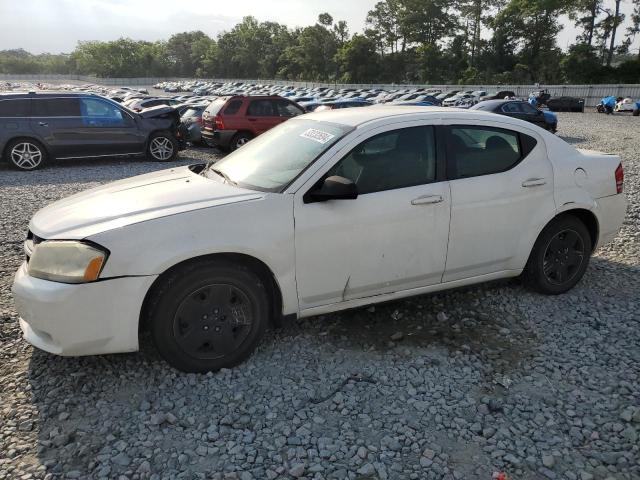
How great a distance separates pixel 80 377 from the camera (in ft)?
10.3

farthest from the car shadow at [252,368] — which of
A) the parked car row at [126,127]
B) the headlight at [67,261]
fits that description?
the parked car row at [126,127]

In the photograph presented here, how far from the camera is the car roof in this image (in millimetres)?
3689

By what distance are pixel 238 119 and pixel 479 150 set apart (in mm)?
10115

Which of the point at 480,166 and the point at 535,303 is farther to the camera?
the point at 535,303

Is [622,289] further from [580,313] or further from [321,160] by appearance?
[321,160]

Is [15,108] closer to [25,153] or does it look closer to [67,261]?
[25,153]

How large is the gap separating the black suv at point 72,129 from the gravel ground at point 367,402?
8134mm

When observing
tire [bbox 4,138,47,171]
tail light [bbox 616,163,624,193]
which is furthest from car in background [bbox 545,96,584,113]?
tail light [bbox 616,163,624,193]

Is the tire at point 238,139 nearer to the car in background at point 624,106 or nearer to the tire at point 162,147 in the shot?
the tire at point 162,147

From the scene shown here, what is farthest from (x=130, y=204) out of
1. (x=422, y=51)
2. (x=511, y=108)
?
(x=422, y=51)

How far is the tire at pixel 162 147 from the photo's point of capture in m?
12.3

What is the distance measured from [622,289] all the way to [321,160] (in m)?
3.01

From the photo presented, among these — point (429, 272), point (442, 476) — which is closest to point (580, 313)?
point (429, 272)

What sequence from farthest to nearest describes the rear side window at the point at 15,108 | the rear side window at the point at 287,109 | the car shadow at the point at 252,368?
the rear side window at the point at 287,109
the rear side window at the point at 15,108
the car shadow at the point at 252,368
